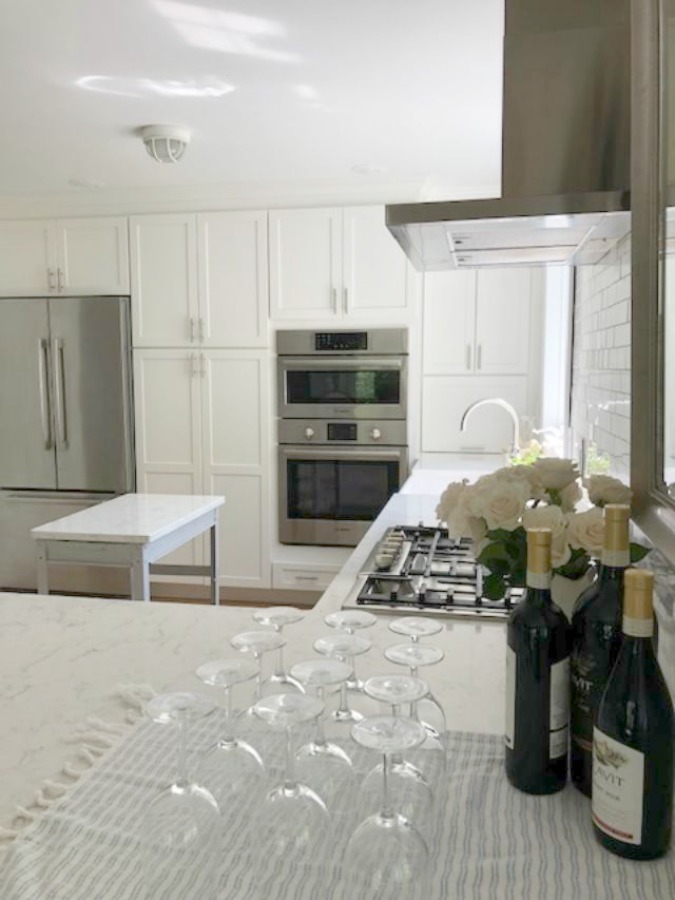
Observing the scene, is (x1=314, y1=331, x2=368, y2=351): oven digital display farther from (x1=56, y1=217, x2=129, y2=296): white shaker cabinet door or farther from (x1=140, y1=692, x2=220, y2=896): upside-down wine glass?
(x1=140, y1=692, x2=220, y2=896): upside-down wine glass

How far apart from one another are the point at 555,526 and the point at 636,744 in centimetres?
27

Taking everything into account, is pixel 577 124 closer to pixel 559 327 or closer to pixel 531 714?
pixel 531 714

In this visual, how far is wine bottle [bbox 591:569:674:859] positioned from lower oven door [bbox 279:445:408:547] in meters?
3.34

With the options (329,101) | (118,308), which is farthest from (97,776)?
(118,308)

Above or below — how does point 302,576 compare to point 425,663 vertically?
below

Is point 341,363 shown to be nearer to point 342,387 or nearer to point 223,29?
point 342,387

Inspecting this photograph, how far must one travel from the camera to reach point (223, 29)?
2219 millimetres

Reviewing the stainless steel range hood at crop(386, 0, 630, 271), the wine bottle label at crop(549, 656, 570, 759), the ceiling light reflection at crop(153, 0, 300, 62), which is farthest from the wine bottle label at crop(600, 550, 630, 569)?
the ceiling light reflection at crop(153, 0, 300, 62)

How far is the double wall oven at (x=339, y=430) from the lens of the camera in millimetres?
4070

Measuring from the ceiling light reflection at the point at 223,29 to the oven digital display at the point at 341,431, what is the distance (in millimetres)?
2057

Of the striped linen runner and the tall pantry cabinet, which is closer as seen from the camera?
the striped linen runner

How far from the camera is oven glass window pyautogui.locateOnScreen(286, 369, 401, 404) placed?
407cm

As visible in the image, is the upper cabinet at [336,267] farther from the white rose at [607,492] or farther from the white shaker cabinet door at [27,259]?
the white rose at [607,492]

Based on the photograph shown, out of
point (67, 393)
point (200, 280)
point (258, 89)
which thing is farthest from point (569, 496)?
point (67, 393)
